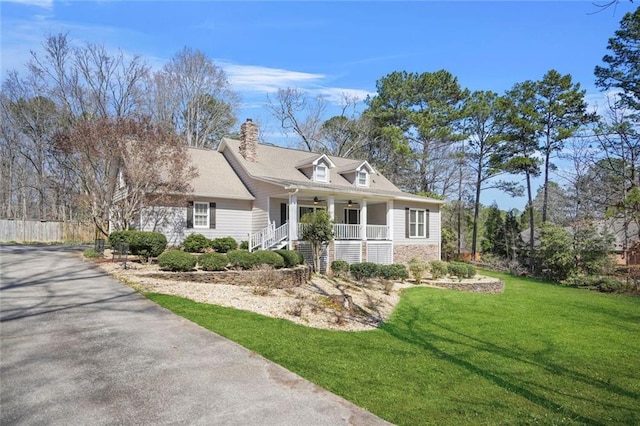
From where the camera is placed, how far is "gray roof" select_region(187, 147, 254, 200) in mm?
17542

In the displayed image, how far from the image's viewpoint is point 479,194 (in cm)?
3005

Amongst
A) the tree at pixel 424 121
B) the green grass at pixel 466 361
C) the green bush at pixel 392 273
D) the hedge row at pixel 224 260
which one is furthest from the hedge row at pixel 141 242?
the tree at pixel 424 121

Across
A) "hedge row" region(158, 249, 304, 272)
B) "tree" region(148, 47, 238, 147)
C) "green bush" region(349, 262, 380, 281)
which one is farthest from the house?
"tree" region(148, 47, 238, 147)

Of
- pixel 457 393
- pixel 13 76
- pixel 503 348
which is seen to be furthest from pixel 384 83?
pixel 457 393

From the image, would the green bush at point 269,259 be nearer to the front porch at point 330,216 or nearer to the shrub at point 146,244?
the front porch at point 330,216

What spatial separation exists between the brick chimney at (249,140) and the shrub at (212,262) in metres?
9.30

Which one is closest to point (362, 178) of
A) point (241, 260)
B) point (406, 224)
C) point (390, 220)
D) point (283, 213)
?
point (390, 220)

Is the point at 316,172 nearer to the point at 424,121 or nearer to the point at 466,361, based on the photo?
the point at 424,121

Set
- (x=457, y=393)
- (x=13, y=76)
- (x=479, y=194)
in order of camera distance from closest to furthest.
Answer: (x=457, y=393)
(x=13, y=76)
(x=479, y=194)

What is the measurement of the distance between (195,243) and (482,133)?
23.9 metres

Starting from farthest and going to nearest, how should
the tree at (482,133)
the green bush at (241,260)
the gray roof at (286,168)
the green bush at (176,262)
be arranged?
the tree at (482,133)
the gray roof at (286,168)
the green bush at (241,260)
the green bush at (176,262)

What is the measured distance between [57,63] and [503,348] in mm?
29174

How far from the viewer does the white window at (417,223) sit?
21.5m

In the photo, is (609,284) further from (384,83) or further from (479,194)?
(384,83)
